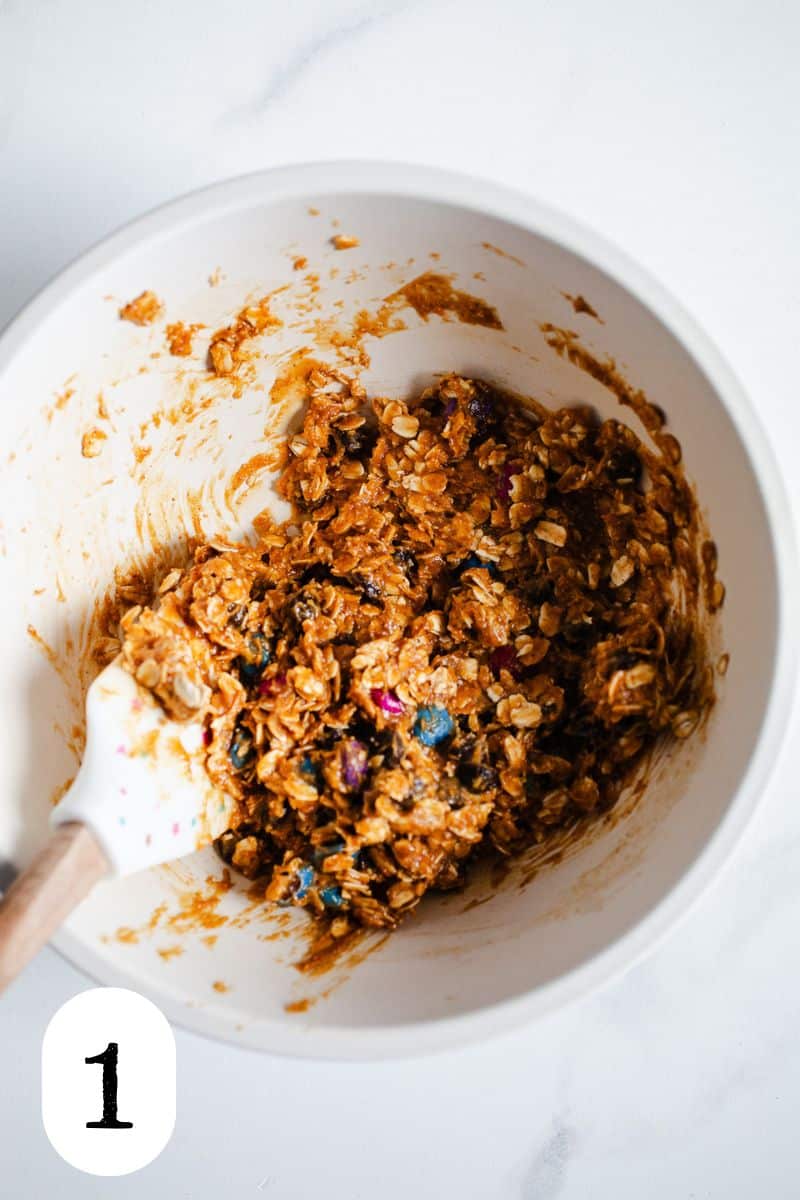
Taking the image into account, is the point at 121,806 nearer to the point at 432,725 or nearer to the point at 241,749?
the point at 241,749

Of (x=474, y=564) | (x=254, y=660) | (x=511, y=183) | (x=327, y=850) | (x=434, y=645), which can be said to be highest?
(x=511, y=183)

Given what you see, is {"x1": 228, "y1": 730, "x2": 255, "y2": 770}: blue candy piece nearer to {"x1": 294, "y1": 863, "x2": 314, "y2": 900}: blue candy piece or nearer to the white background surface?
{"x1": 294, "y1": 863, "x2": 314, "y2": 900}: blue candy piece

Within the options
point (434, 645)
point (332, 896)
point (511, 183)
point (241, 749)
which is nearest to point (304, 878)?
point (332, 896)

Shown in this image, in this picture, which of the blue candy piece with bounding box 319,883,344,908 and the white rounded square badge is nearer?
the blue candy piece with bounding box 319,883,344,908

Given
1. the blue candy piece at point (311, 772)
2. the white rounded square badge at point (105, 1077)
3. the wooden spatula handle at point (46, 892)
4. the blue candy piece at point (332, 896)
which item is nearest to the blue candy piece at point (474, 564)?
the blue candy piece at point (311, 772)

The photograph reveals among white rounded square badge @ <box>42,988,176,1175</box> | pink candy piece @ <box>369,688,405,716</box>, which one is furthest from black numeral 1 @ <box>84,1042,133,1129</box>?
pink candy piece @ <box>369,688,405,716</box>

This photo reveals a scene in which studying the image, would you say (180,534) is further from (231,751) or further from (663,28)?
(663,28)

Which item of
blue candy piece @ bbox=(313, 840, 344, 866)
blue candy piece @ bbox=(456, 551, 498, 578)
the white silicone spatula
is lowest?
the white silicone spatula
